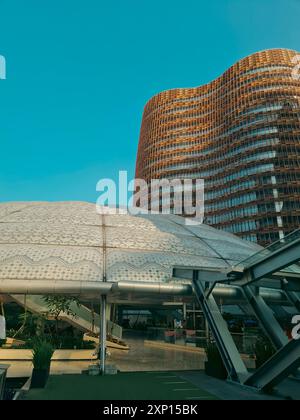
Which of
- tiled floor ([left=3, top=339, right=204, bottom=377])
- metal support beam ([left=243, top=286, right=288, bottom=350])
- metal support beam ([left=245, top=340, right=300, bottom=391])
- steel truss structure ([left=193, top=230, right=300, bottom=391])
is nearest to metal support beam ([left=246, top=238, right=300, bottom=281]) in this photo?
steel truss structure ([left=193, top=230, right=300, bottom=391])

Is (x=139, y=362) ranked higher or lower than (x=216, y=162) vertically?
lower

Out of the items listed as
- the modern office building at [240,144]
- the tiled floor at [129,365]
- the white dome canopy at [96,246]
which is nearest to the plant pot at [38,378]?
the tiled floor at [129,365]

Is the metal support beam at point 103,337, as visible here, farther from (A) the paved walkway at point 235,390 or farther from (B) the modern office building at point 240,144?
(B) the modern office building at point 240,144

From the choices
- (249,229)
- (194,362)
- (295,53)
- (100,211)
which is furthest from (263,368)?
(295,53)

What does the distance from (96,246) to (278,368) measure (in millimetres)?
16144

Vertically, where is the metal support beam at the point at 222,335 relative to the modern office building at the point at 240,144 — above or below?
below

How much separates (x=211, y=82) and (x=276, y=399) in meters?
152

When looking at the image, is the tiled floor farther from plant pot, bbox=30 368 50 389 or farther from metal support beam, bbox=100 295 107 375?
plant pot, bbox=30 368 50 389

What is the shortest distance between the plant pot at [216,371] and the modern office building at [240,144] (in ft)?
292

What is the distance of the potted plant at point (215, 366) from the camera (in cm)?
1988
